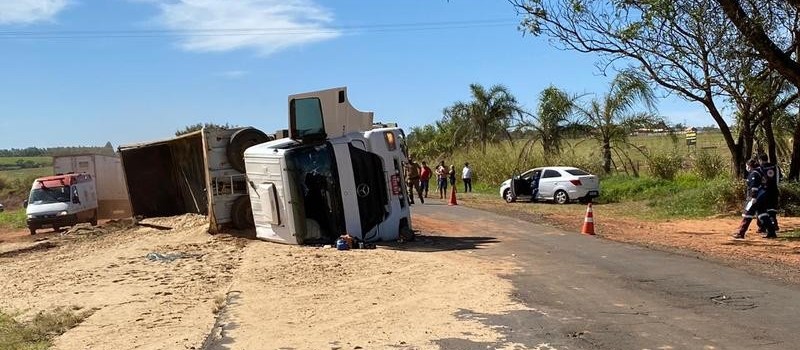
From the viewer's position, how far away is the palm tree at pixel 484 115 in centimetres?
4475

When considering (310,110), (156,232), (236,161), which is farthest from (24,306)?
(156,232)

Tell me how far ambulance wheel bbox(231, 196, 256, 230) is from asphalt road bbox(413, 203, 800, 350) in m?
5.61

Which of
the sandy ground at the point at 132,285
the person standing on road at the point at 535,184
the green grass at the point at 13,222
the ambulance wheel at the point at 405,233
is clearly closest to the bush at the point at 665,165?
the person standing on road at the point at 535,184

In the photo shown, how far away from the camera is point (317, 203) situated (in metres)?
13.6

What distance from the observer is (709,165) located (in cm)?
2981

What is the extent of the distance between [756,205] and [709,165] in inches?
Answer: 621

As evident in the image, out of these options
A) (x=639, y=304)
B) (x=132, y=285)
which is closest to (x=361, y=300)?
Answer: (x=639, y=304)

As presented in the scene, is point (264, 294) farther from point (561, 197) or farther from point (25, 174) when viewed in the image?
point (25, 174)

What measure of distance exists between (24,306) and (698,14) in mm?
12314

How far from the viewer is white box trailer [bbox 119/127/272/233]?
15672mm

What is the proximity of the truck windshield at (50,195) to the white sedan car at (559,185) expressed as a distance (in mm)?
16990

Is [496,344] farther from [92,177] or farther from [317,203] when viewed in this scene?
[92,177]

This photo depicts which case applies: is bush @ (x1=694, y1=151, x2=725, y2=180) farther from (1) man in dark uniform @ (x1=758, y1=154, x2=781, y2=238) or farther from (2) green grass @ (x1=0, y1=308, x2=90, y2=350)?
(2) green grass @ (x1=0, y1=308, x2=90, y2=350)

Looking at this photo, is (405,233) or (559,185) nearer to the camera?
(405,233)
